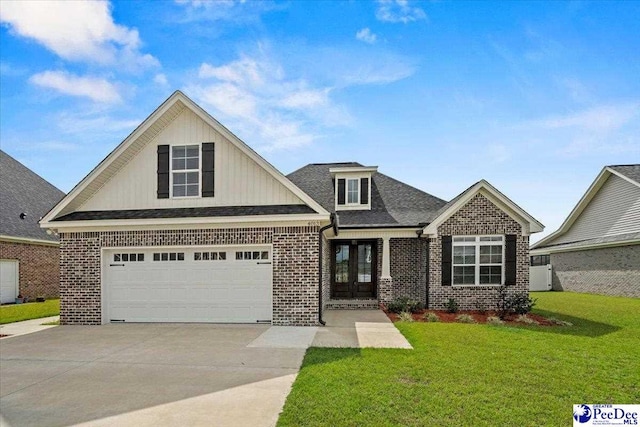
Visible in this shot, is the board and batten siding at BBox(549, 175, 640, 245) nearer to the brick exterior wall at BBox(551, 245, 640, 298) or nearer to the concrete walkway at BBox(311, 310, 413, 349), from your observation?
the brick exterior wall at BBox(551, 245, 640, 298)

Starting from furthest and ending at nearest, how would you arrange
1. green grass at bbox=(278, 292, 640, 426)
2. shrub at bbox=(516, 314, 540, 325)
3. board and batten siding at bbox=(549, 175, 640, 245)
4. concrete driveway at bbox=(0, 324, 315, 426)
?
board and batten siding at bbox=(549, 175, 640, 245), shrub at bbox=(516, 314, 540, 325), concrete driveway at bbox=(0, 324, 315, 426), green grass at bbox=(278, 292, 640, 426)

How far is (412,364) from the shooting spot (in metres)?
6.52

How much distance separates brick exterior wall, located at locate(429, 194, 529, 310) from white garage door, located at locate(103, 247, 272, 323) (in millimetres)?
6188

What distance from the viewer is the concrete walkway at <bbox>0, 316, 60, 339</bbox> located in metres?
10.2

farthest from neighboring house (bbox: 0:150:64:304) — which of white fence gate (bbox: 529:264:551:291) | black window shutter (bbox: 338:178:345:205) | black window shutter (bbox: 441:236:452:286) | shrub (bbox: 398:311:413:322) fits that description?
white fence gate (bbox: 529:264:551:291)

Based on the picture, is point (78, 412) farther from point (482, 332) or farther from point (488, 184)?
point (488, 184)

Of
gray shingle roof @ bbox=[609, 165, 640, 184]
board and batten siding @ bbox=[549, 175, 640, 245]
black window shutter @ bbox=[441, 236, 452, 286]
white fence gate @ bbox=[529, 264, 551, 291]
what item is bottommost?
white fence gate @ bbox=[529, 264, 551, 291]

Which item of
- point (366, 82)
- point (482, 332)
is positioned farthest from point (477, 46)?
point (482, 332)

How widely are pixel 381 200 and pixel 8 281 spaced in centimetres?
1751

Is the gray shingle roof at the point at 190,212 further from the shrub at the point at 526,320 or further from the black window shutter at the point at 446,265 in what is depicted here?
the shrub at the point at 526,320

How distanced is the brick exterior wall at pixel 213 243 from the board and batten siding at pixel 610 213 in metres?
17.0

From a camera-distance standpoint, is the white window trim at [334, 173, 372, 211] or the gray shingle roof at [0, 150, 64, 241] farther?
the gray shingle roof at [0, 150, 64, 241]

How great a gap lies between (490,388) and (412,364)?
1.42 metres

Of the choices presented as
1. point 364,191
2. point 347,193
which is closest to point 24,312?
point 347,193
